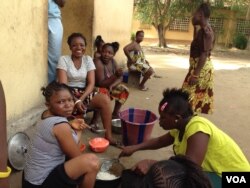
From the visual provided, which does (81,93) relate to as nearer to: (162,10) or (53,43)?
(53,43)

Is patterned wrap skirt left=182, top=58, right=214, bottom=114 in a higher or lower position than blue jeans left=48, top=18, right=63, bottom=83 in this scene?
lower

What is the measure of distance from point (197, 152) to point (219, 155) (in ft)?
0.75

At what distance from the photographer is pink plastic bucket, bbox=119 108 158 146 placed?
→ 3.53 meters

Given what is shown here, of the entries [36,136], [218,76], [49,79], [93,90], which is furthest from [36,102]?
[218,76]

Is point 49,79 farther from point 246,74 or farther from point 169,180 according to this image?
point 246,74

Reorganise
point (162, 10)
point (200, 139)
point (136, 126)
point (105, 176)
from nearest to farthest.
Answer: point (200, 139) → point (105, 176) → point (136, 126) → point (162, 10)

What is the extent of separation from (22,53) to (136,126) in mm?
1478

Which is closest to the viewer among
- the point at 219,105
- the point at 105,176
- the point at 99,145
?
the point at 105,176

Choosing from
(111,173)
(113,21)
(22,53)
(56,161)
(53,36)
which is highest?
(113,21)

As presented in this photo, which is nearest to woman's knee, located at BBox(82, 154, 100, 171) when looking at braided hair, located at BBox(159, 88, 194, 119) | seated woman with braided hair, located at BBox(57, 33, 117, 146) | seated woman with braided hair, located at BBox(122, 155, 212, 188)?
braided hair, located at BBox(159, 88, 194, 119)

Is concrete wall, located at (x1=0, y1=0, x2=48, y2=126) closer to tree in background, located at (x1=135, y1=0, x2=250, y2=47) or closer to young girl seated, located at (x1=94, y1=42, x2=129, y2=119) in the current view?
young girl seated, located at (x1=94, y1=42, x2=129, y2=119)

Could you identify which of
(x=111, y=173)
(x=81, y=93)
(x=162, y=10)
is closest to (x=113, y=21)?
(x=81, y=93)

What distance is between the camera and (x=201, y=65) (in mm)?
4043

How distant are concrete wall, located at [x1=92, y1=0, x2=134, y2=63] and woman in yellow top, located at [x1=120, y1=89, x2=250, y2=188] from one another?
4.21 m
